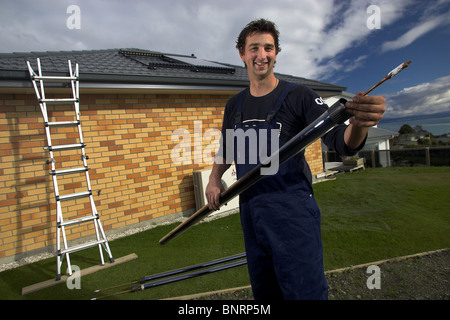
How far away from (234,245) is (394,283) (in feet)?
7.98

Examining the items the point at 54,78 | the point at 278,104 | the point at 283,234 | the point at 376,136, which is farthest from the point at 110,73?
the point at 376,136

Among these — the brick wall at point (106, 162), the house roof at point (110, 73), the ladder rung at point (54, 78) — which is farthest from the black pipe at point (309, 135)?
the brick wall at point (106, 162)

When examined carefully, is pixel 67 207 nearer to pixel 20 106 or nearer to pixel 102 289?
pixel 20 106

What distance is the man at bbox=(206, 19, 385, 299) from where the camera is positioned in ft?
4.96

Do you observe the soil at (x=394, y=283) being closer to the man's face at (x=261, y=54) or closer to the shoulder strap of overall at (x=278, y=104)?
the shoulder strap of overall at (x=278, y=104)

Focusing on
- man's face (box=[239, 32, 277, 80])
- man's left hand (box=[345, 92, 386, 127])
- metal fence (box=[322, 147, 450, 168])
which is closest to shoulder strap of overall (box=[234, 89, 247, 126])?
man's face (box=[239, 32, 277, 80])

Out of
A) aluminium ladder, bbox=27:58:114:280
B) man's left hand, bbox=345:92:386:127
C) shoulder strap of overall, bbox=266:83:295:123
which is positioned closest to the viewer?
man's left hand, bbox=345:92:386:127

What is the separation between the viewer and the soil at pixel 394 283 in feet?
9.68

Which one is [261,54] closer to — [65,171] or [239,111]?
[239,111]

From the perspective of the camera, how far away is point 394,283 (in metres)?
3.15

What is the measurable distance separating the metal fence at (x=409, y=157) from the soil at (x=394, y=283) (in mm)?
11420

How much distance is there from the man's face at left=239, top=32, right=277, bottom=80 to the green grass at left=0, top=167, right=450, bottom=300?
2.74m

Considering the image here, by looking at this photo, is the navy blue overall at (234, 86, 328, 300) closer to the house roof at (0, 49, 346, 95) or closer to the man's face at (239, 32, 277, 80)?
the man's face at (239, 32, 277, 80)
